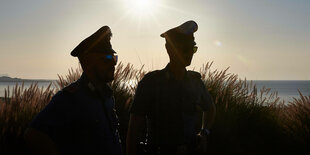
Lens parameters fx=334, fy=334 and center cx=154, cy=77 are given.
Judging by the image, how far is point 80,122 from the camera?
237 cm

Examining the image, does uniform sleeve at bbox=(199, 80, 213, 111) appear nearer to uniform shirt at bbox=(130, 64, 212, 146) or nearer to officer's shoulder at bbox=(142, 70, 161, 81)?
uniform shirt at bbox=(130, 64, 212, 146)

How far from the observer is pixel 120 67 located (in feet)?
25.3

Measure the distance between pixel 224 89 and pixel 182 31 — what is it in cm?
459

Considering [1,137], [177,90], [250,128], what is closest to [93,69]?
[177,90]

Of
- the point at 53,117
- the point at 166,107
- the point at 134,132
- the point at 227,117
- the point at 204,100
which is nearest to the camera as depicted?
the point at 53,117

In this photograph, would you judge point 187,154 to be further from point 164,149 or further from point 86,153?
point 86,153

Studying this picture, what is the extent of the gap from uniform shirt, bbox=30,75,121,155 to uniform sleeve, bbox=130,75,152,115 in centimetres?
49

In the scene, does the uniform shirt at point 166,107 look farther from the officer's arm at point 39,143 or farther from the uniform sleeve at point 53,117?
the officer's arm at point 39,143

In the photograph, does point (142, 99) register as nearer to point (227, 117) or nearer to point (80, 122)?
point (80, 122)

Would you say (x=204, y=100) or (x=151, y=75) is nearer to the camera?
(x=151, y=75)

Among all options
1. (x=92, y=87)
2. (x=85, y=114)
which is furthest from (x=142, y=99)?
(x=85, y=114)

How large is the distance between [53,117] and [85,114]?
270mm

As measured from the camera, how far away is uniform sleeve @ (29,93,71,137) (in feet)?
7.03

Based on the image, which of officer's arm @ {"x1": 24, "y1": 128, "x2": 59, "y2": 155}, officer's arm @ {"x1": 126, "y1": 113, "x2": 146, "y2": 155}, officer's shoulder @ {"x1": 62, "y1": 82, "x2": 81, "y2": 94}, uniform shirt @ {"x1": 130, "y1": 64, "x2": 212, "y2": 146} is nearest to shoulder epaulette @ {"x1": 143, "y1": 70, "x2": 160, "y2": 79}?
uniform shirt @ {"x1": 130, "y1": 64, "x2": 212, "y2": 146}
